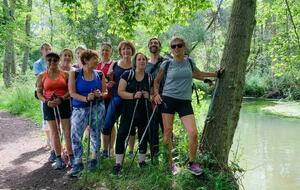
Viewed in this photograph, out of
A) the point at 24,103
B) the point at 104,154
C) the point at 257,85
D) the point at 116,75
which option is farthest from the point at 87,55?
the point at 257,85

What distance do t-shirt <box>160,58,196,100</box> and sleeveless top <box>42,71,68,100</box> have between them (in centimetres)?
171

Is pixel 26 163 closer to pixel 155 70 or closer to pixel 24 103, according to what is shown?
pixel 155 70

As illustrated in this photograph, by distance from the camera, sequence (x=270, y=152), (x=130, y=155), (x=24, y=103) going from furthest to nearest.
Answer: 1. (x=24, y=103)
2. (x=270, y=152)
3. (x=130, y=155)

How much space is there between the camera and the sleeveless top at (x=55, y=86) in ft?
20.0

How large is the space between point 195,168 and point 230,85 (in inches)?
48.5

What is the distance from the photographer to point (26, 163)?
7.20m

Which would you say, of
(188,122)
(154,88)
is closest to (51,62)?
(154,88)

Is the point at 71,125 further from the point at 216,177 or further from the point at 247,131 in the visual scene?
the point at 247,131

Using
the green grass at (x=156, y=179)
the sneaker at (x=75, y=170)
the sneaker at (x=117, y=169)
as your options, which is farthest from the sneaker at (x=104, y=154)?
the sneaker at (x=117, y=169)

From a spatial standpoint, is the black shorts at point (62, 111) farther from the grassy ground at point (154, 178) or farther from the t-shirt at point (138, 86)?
the t-shirt at point (138, 86)

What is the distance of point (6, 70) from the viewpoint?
20031 mm

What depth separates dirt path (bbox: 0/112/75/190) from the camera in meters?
5.85

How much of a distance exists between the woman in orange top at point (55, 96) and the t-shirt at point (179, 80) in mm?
1715

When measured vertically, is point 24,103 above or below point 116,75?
below
